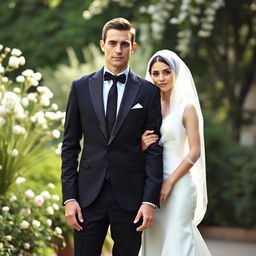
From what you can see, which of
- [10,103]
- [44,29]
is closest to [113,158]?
[10,103]

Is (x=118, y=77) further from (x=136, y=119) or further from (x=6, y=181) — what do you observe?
(x=6, y=181)

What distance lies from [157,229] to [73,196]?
83 centimetres

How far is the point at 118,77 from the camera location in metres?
4.85

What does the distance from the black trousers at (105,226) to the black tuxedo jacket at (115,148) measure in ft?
0.15

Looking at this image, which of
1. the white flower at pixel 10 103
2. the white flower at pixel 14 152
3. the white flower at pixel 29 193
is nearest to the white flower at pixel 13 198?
the white flower at pixel 29 193

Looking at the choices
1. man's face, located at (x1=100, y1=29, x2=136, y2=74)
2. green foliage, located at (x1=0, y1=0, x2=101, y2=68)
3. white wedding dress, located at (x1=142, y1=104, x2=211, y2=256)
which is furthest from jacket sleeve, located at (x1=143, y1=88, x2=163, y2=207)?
green foliage, located at (x1=0, y1=0, x2=101, y2=68)

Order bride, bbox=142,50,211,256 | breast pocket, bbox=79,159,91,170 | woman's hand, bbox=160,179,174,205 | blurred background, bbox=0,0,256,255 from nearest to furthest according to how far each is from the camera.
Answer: breast pocket, bbox=79,159,91,170 → woman's hand, bbox=160,179,174,205 → bride, bbox=142,50,211,256 → blurred background, bbox=0,0,256,255

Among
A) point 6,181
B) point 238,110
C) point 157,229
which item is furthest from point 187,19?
point 157,229

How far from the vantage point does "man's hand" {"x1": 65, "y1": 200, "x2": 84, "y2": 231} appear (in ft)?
15.6

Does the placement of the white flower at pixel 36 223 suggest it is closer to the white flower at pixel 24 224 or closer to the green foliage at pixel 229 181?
the white flower at pixel 24 224

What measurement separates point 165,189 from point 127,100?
74 centimetres

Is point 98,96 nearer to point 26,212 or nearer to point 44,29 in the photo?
point 26,212

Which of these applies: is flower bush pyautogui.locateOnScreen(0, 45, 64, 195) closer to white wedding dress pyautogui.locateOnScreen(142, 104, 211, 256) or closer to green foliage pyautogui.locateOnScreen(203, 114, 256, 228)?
white wedding dress pyautogui.locateOnScreen(142, 104, 211, 256)

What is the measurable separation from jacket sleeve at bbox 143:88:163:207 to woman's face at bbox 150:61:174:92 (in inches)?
15.1
